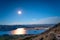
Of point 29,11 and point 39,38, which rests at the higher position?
point 29,11

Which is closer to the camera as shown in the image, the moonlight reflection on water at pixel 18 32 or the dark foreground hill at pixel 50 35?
Result: the dark foreground hill at pixel 50 35

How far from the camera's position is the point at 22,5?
324 cm

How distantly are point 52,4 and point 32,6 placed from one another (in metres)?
0.46

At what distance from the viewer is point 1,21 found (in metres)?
3.18

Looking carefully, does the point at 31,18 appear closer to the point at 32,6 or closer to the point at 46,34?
the point at 32,6

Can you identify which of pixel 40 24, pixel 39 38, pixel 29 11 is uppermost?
pixel 29 11

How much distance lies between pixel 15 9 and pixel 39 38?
32.9 inches

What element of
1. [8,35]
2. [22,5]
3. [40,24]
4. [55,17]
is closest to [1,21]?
[8,35]

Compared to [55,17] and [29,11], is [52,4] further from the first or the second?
[29,11]

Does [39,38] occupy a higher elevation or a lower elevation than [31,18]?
lower

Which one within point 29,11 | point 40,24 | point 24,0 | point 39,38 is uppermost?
point 24,0

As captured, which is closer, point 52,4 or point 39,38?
point 39,38

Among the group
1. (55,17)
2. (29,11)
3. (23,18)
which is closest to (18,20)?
(23,18)

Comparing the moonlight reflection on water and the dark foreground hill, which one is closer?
the dark foreground hill
